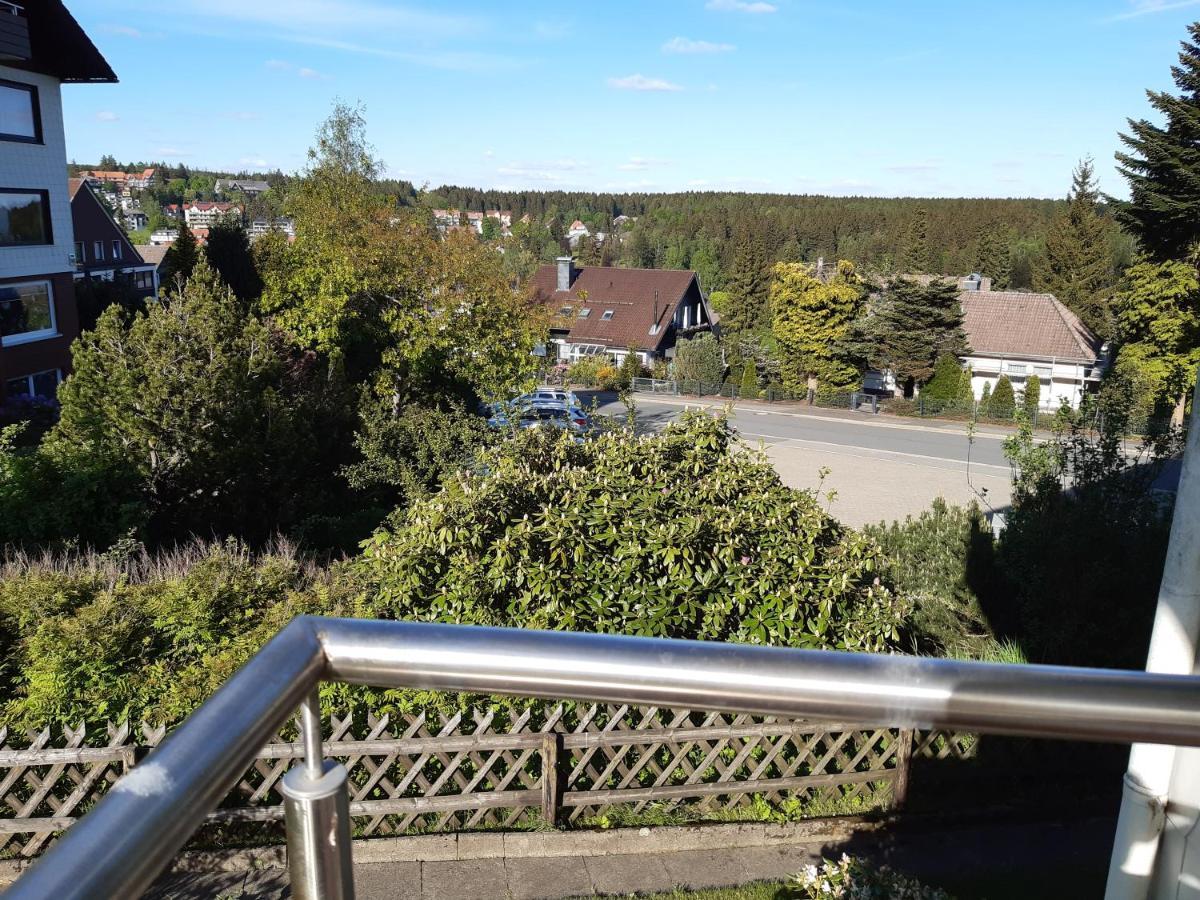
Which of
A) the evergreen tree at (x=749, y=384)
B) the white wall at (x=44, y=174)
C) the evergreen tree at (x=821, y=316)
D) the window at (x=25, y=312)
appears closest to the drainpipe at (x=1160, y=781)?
the window at (x=25, y=312)

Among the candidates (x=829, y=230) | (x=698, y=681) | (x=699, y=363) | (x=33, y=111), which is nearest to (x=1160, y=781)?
(x=698, y=681)

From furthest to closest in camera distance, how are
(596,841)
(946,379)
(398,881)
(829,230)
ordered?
1. (829,230)
2. (946,379)
3. (596,841)
4. (398,881)

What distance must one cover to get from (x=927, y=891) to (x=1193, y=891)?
2277mm

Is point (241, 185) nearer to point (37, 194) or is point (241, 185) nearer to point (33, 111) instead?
point (33, 111)

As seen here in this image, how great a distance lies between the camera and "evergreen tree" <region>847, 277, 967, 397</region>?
35.8 m

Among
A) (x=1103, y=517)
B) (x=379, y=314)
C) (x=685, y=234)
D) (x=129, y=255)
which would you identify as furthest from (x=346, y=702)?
(x=685, y=234)

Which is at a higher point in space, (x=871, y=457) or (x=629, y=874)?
(x=629, y=874)

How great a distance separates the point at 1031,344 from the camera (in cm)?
4272

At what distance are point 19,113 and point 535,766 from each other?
21.6 metres

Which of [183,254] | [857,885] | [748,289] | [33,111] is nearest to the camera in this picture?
[857,885]

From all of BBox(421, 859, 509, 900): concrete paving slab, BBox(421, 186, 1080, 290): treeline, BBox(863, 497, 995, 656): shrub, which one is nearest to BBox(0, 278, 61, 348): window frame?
BBox(421, 859, 509, 900): concrete paving slab

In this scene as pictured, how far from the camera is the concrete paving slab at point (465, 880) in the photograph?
5336mm

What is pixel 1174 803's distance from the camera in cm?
183

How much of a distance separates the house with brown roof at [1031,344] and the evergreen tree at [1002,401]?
14.1 feet
